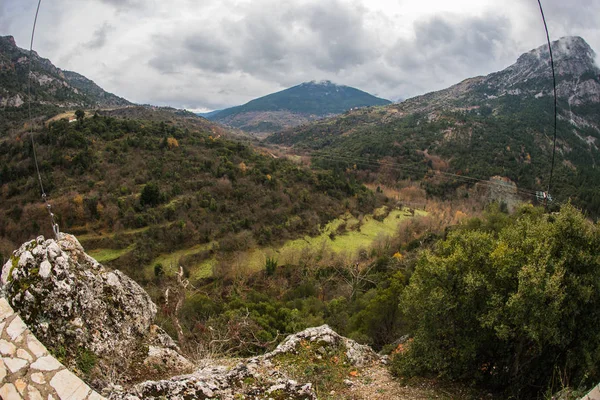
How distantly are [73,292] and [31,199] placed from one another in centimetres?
5017

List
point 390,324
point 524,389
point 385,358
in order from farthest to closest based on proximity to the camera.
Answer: point 390,324
point 385,358
point 524,389

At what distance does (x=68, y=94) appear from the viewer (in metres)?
118

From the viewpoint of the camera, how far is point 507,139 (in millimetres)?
108938

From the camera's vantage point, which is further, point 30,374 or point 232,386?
point 232,386

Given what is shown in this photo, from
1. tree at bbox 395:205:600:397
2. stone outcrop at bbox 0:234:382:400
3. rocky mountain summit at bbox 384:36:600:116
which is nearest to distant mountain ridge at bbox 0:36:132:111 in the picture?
stone outcrop at bbox 0:234:382:400

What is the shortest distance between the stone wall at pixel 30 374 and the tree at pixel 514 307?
970 centimetres

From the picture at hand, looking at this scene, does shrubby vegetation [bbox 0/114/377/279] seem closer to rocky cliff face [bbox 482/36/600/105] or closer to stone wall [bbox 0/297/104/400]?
stone wall [bbox 0/297/104/400]

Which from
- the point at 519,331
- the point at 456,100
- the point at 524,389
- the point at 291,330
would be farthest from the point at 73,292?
the point at 456,100

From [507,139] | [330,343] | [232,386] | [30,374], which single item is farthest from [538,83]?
[30,374]

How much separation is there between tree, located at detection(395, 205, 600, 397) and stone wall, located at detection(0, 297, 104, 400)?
9698 mm

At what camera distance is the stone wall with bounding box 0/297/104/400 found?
392cm

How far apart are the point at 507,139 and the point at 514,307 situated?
121 meters

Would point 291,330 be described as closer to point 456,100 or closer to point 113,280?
point 113,280

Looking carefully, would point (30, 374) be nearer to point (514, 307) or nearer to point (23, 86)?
Result: point (514, 307)
